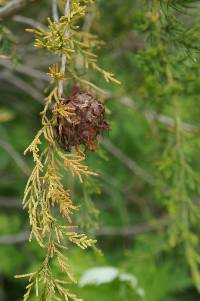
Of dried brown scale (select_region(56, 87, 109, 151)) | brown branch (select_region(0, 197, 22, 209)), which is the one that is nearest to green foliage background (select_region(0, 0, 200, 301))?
brown branch (select_region(0, 197, 22, 209))

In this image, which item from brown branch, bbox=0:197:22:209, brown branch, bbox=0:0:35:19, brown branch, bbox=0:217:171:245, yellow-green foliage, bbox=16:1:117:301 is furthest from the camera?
brown branch, bbox=0:197:22:209

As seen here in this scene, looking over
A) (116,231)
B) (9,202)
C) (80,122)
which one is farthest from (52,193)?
(9,202)

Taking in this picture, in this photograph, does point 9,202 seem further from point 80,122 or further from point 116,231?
point 80,122

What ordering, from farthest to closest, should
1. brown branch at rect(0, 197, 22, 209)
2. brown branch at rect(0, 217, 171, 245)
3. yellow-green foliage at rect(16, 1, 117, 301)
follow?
brown branch at rect(0, 197, 22, 209)
brown branch at rect(0, 217, 171, 245)
yellow-green foliage at rect(16, 1, 117, 301)

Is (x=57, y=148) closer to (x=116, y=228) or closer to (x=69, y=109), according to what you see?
(x=69, y=109)

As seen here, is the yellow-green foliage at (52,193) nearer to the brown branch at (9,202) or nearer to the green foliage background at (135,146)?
the green foliage background at (135,146)

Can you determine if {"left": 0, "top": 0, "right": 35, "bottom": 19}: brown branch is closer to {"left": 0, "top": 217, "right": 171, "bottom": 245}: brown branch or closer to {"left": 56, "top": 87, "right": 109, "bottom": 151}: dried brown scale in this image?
{"left": 56, "top": 87, "right": 109, "bottom": 151}: dried brown scale

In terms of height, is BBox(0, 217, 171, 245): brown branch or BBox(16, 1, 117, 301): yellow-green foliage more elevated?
BBox(16, 1, 117, 301): yellow-green foliage
